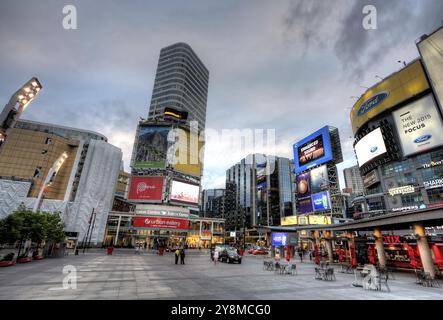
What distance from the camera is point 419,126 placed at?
1624 inches

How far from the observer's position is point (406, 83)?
44094 mm

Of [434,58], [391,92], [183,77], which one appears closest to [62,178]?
[183,77]

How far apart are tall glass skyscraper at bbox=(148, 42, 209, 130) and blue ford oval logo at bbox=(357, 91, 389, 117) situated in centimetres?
6808

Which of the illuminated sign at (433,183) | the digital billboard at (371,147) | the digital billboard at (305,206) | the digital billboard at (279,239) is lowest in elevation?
the digital billboard at (279,239)

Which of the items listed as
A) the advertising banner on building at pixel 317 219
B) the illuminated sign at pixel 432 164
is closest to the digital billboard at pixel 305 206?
the advertising banner on building at pixel 317 219

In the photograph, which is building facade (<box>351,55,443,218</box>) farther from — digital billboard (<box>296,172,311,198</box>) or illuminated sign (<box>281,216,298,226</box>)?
illuminated sign (<box>281,216,298,226</box>)

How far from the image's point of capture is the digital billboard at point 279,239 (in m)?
38.8

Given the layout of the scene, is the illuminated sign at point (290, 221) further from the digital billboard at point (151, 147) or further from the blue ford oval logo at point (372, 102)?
the digital billboard at point (151, 147)

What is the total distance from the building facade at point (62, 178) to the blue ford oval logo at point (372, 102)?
221ft

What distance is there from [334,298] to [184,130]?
60.2 meters

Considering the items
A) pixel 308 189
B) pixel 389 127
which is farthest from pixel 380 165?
pixel 308 189

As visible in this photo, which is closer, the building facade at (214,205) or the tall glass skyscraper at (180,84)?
the tall glass skyscraper at (180,84)

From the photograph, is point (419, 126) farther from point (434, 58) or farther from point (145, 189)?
point (145, 189)
